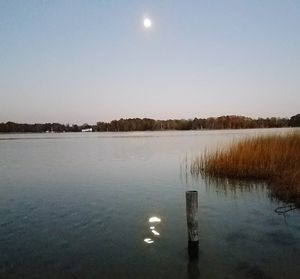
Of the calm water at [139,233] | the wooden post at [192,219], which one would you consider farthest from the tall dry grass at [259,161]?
the wooden post at [192,219]

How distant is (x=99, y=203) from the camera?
467 inches

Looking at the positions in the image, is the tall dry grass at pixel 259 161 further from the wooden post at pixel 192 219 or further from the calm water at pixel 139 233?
the wooden post at pixel 192 219

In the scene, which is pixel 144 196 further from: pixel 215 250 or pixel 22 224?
pixel 215 250

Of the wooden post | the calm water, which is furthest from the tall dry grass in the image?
the wooden post

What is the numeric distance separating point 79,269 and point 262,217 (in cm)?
554

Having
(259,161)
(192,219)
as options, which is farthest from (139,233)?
(259,161)

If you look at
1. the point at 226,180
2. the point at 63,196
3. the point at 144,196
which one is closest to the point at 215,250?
the point at 144,196

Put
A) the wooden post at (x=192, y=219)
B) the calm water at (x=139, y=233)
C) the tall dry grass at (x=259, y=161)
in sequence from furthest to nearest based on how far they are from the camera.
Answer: the tall dry grass at (x=259, y=161) → the wooden post at (x=192, y=219) → the calm water at (x=139, y=233)

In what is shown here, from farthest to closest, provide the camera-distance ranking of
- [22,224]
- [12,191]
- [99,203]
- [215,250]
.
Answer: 1. [12,191]
2. [99,203]
3. [22,224]
4. [215,250]

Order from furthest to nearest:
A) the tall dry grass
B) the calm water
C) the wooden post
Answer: the tall dry grass, the wooden post, the calm water

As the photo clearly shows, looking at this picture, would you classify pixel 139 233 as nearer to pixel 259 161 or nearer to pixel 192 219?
pixel 192 219

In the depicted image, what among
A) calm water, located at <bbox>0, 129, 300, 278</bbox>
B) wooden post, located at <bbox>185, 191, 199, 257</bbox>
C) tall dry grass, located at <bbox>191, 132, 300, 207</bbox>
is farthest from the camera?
tall dry grass, located at <bbox>191, 132, 300, 207</bbox>

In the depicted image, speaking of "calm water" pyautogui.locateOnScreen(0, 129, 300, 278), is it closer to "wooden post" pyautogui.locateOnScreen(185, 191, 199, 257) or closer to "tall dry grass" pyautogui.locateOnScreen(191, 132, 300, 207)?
"wooden post" pyautogui.locateOnScreen(185, 191, 199, 257)

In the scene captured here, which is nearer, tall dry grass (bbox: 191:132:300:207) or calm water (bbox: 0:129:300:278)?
calm water (bbox: 0:129:300:278)
